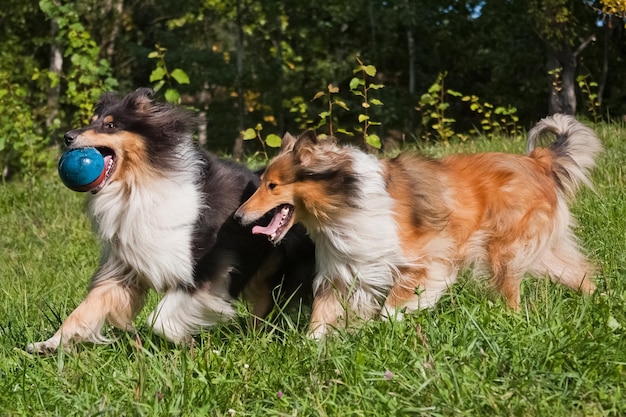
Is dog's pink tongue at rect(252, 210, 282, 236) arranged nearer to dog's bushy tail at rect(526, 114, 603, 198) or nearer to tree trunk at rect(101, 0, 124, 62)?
Answer: dog's bushy tail at rect(526, 114, 603, 198)

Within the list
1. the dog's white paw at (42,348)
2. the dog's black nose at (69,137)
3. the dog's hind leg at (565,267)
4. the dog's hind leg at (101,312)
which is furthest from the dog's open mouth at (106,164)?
the dog's hind leg at (565,267)

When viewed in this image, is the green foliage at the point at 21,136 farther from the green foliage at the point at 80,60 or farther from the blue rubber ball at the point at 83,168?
the blue rubber ball at the point at 83,168

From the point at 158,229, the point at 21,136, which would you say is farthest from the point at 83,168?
the point at 21,136

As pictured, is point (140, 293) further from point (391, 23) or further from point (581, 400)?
point (391, 23)

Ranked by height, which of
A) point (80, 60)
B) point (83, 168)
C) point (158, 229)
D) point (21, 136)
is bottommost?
point (21, 136)

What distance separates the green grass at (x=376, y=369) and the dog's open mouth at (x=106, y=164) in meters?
0.92

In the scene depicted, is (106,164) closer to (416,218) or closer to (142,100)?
(142,100)

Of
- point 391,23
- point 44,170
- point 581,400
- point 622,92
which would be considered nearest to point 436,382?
point 581,400

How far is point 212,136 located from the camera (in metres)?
27.0

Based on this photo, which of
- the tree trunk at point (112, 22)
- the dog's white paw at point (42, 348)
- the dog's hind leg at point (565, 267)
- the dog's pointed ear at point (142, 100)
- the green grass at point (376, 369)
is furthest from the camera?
the tree trunk at point (112, 22)

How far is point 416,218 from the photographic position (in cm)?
483

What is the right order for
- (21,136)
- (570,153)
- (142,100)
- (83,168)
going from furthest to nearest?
(21,136) → (570,153) → (142,100) → (83,168)

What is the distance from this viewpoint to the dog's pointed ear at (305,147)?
179 inches

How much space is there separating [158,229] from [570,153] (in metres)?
2.87
